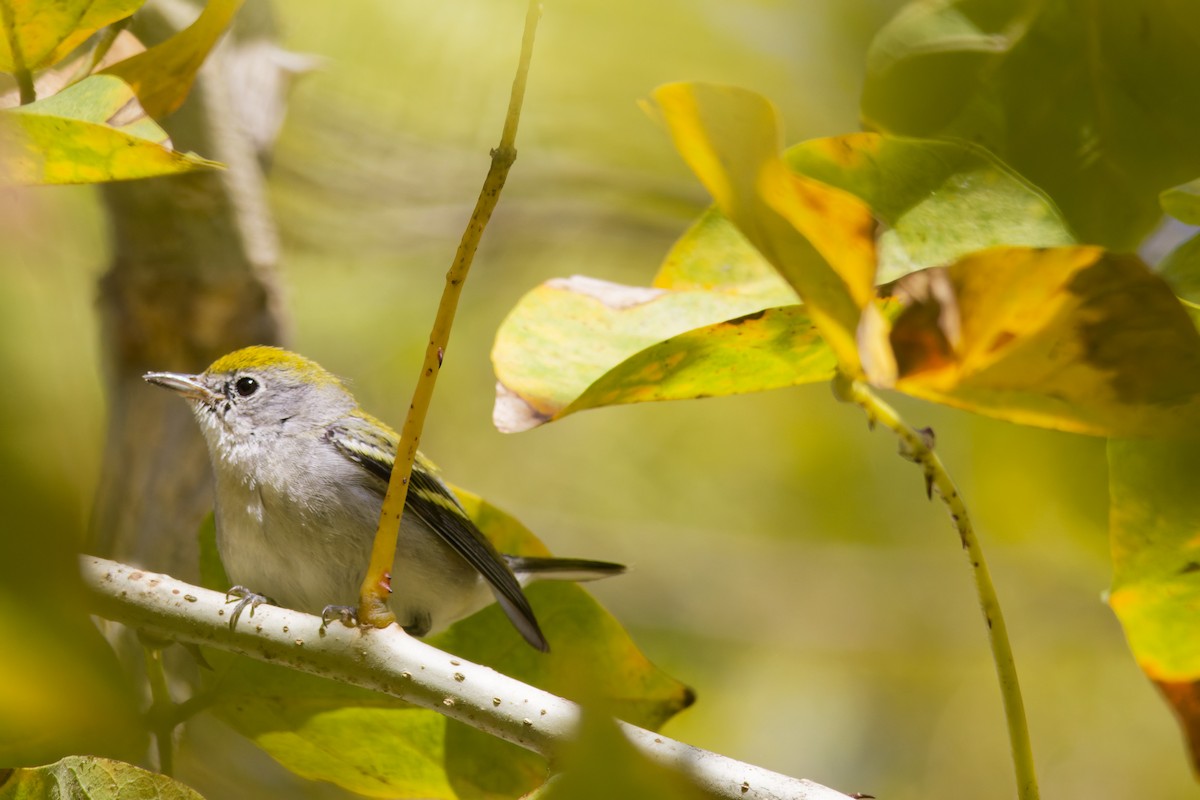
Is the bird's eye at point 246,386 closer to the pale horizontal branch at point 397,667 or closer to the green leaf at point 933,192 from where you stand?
the pale horizontal branch at point 397,667

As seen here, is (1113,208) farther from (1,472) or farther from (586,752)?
(1,472)

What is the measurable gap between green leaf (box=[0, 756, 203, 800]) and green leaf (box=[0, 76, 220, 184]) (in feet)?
1.68

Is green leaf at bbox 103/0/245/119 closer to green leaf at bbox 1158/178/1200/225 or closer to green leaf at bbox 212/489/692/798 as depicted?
green leaf at bbox 212/489/692/798

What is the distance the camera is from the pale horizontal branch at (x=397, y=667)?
2.97ft

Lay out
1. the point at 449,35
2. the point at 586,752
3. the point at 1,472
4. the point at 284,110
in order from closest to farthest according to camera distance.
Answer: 1. the point at 586,752
2. the point at 1,472
3. the point at 284,110
4. the point at 449,35

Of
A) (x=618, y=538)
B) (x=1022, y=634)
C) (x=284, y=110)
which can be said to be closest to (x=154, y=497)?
(x=284, y=110)

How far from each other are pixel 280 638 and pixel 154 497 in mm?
1600

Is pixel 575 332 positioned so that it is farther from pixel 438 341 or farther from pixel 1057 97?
pixel 1057 97

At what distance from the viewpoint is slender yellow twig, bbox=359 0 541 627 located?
2.54ft

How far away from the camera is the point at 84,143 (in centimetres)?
90

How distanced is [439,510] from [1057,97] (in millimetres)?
1189

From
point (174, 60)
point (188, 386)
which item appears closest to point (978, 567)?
point (174, 60)

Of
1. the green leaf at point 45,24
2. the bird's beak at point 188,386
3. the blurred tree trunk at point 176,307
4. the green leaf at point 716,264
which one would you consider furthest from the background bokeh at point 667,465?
the green leaf at point 45,24

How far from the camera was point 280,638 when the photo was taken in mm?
1045
